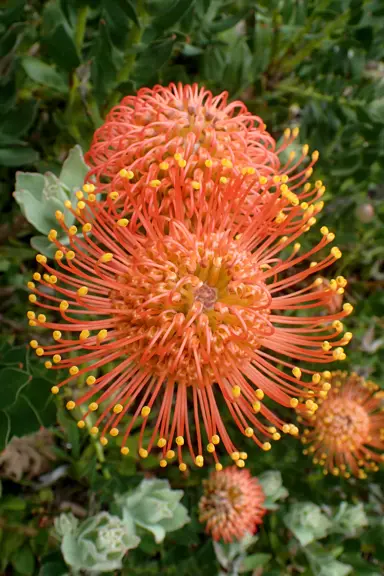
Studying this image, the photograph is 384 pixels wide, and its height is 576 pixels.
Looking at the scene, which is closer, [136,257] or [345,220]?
[136,257]

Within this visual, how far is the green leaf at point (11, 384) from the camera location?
3.66 ft

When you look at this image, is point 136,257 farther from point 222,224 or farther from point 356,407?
point 356,407

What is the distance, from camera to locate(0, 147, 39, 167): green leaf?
1.46 meters

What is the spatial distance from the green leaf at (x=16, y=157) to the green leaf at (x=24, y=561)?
3.67 feet

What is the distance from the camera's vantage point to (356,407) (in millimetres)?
1833

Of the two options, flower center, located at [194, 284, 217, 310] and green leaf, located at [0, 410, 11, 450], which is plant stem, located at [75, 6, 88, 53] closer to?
flower center, located at [194, 284, 217, 310]

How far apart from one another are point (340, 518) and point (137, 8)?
173 centimetres

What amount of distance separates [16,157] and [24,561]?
115cm

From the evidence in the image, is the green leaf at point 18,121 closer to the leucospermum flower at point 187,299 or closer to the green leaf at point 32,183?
the green leaf at point 32,183

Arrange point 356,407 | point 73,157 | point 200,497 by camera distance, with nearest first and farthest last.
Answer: point 73,157
point 200,497
point 356,407

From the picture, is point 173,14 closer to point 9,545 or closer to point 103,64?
point 103,64

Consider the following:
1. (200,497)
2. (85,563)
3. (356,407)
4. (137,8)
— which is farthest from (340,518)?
(137,8)

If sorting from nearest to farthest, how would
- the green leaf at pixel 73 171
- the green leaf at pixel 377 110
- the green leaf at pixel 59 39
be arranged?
the green leaf at pixel 73 171 → the green leaf at pixel 59 39 → the green leaf at pixel 377 110

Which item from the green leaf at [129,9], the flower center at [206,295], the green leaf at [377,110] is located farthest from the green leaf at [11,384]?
the green leaf at [377,110]
